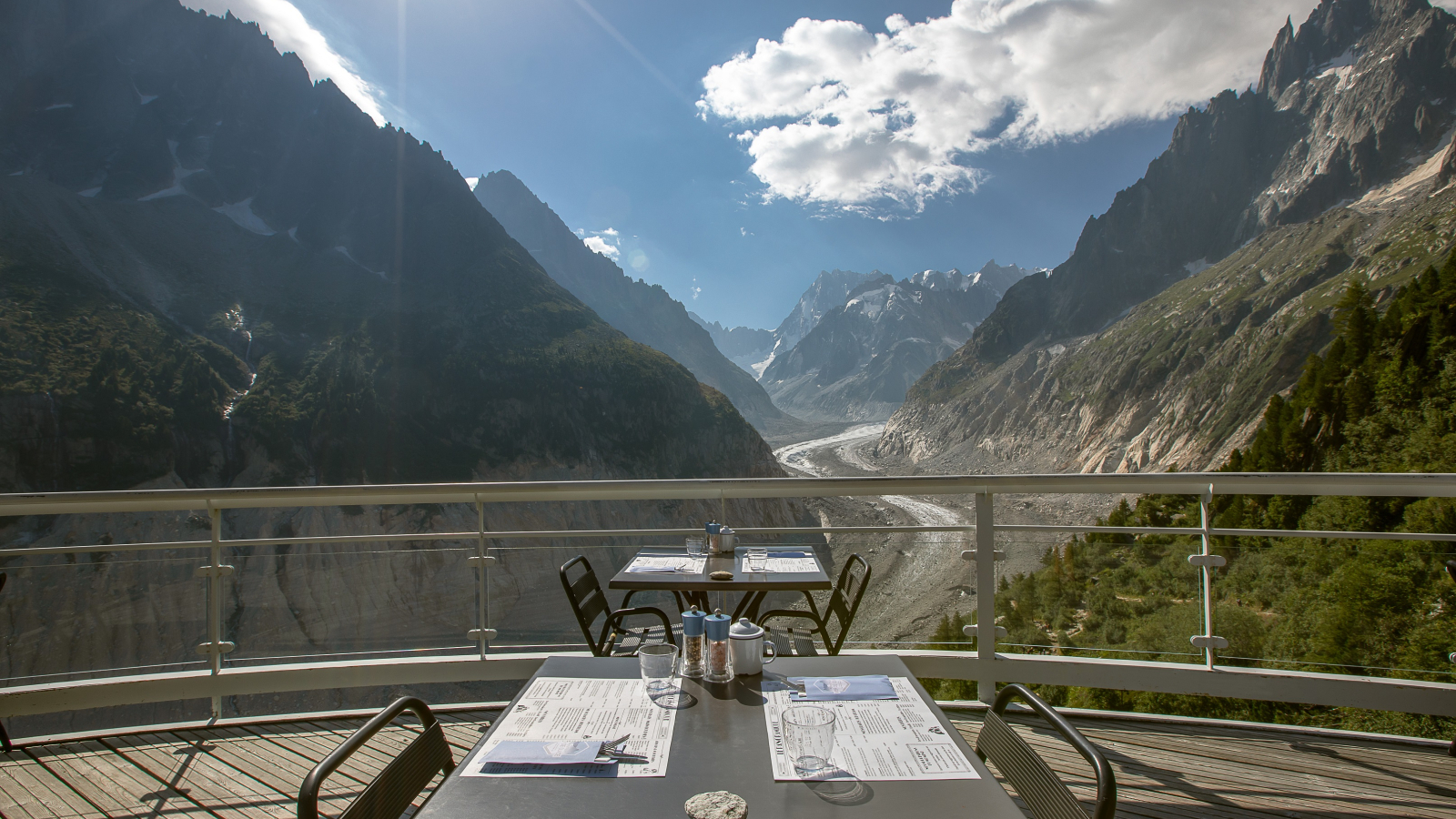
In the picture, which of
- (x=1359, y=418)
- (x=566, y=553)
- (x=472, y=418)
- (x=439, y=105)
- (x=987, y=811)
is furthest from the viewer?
(x=472, y=418)

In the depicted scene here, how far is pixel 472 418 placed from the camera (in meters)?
54.0

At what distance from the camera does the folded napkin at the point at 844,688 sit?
1.86 meters

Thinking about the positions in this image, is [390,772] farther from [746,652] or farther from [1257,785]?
[1257,785]

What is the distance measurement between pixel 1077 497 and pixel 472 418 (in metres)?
51.1

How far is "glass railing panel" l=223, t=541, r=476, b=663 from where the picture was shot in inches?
152

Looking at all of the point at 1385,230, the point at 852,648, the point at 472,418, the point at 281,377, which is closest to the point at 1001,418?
the point at 1385,230

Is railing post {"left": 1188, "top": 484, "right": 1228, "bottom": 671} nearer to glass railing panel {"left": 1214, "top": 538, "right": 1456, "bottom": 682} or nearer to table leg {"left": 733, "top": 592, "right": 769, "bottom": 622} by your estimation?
glass railing panel {"left": 1214, "top": 538, "right": 1456, "bottom": 682}

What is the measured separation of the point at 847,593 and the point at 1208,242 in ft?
420

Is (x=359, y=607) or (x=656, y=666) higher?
(x=656, y=666)

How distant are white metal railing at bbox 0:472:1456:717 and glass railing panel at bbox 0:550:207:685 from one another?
68mm

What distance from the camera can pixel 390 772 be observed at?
141 centimetres

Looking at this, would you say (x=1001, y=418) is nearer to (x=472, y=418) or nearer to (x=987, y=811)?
(x=472, y=418)

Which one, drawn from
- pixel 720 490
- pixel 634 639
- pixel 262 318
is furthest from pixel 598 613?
pixel 262 318

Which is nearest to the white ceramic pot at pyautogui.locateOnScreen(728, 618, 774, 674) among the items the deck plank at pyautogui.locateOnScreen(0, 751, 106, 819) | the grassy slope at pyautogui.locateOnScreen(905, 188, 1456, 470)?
the deck plank at pyautogui.locateOnScreen(0, 751, 106, 819)
